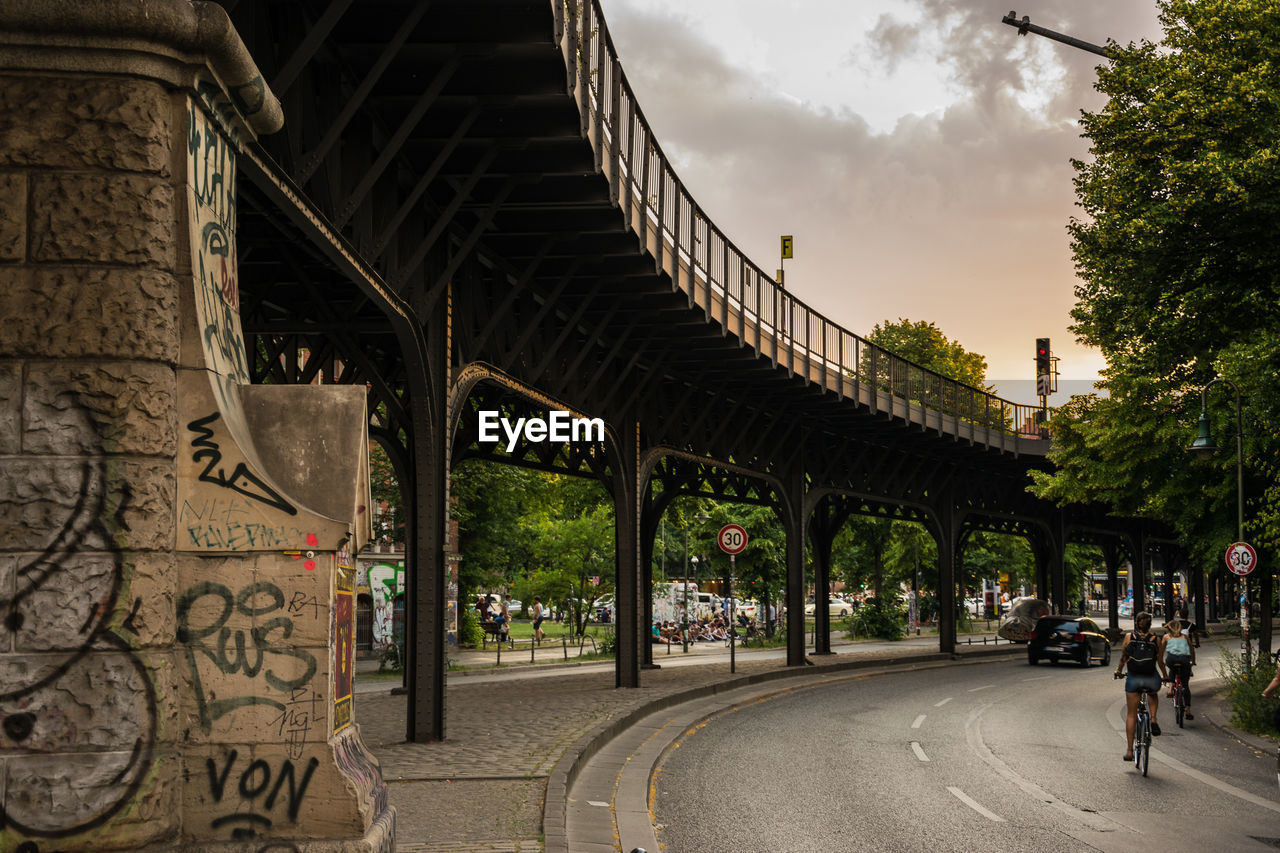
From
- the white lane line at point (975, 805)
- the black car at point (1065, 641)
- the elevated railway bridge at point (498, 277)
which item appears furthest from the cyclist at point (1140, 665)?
the black car at point (1065, 641)

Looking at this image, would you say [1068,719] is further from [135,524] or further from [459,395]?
[135,524]

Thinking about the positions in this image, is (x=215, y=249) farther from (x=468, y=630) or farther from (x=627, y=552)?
(x=468, y=630)

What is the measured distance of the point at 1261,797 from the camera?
520 inches

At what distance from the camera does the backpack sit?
49.3 feet

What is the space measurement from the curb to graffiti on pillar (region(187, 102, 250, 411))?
4990mm

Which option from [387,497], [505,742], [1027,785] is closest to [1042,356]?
[387,497]

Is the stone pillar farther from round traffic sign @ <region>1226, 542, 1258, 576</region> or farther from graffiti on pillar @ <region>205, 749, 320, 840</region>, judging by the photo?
round traffic sign @ <region>1226, 542, 1258, 576</region>

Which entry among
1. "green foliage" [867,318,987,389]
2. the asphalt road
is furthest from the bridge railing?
"green foliage" [867,318,987,389]

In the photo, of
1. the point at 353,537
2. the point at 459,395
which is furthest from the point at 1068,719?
the point at 353,537

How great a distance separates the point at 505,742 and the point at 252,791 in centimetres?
1091

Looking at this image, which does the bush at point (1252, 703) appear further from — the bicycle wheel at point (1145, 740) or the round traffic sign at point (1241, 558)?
the bicycle wheel at point (1145, 740)

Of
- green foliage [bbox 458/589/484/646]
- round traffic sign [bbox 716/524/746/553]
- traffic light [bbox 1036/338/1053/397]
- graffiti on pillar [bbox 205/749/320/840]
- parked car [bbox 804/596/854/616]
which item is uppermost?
traffic light [bbox 1036/338/1053/397]

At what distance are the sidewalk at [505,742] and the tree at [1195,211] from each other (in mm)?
10936

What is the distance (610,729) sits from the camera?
56.9 feet
